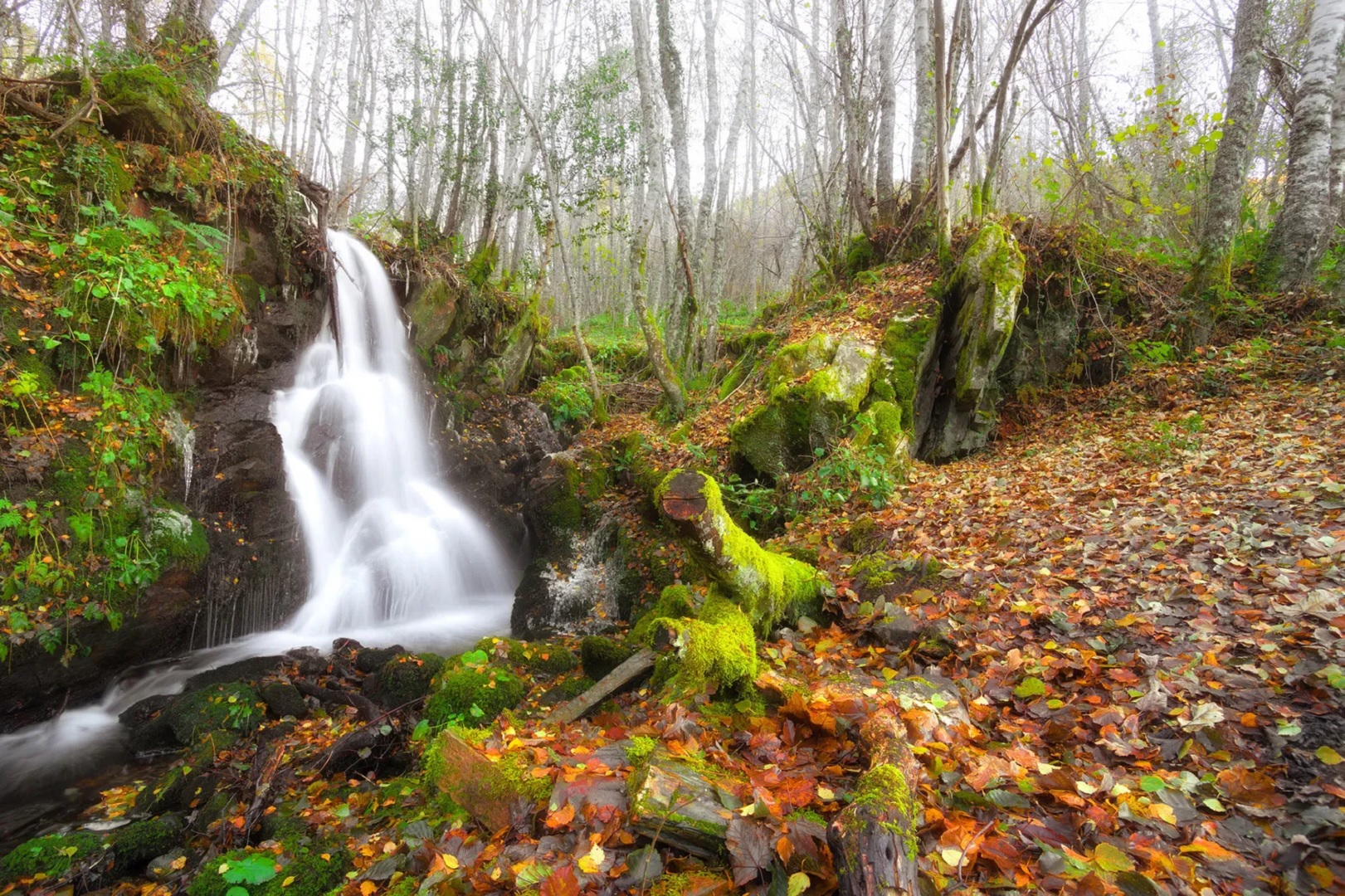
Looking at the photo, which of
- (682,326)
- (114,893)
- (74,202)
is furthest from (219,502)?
(682,326)

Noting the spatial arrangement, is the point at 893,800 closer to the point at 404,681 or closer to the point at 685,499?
the point at 685,499

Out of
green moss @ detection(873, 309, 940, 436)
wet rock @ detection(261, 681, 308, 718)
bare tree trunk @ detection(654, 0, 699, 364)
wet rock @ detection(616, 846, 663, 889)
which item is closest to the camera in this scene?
wet rock @ detection(616, 846, 663, 889)

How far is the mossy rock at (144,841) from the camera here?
3.37 metres

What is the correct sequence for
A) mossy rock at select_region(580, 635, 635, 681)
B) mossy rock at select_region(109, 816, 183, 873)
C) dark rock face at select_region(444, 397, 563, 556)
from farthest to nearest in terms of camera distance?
dark rock face at select_region(444, 397, 563, 556)
mossy rock at select_region(580, 635, 635, 681)
mossy rock at select_region(109, 816, 183, 873)

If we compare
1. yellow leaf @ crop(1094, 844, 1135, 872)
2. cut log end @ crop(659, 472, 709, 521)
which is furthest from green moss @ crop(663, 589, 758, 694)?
yellow leaf @ crop(1094, 844, 1135, 872)

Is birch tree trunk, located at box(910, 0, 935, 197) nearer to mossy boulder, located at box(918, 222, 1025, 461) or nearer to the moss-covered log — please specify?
mossy boulder, located at box(918, 222, 1025, 461)

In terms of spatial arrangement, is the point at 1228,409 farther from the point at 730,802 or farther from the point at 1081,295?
the point at 730,802

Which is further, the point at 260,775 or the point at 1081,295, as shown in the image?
the point at 1081,295

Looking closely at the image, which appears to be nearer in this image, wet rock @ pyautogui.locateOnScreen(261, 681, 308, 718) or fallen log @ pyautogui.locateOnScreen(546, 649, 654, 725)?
fallen log @ pyautogui.locateOnScreen(546, 649, 654, 725)

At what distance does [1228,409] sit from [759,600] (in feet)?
21.1

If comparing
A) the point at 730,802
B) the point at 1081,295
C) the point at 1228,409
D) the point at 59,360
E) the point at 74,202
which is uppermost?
the point at 74,202

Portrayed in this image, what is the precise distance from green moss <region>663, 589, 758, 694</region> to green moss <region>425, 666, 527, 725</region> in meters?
1.74

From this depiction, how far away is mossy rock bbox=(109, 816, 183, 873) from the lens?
337 cm

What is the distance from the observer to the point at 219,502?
22.8 ft
